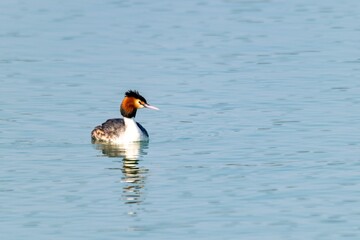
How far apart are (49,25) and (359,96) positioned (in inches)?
632

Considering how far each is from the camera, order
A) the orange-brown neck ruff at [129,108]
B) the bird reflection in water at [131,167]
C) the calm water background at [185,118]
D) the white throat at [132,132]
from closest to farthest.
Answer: the calm water background at [185,118]
the bird reflection in water at [131,167]
the white throat at [132,132]
the orange-brown neck ruff at [129,108]

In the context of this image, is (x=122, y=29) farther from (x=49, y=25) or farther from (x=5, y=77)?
(x=5, y=77)

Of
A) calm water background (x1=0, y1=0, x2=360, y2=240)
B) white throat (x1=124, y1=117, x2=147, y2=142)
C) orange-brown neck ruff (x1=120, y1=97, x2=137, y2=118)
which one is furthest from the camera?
orange-brown neck ruff (x1=120, y1=97, x2=137, y2=118)

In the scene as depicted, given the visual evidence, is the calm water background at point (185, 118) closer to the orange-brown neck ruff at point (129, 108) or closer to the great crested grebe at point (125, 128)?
the great crested grebe at point (125, 128)

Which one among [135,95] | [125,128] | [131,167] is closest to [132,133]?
[125,128]

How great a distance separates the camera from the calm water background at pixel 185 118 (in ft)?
75.5

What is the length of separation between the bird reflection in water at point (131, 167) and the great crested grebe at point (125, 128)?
0.15 metres

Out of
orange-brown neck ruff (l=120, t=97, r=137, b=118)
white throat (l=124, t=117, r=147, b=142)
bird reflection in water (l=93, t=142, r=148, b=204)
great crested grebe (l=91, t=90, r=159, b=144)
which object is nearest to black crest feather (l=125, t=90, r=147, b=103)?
great crested grebe (l=91, t=90, r=159, b=144)

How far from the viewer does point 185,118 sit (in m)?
32.4

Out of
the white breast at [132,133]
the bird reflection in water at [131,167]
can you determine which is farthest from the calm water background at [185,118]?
the white breast at [132,133]

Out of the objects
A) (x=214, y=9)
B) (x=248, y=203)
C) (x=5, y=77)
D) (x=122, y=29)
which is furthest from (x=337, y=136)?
(x=214, y=9)

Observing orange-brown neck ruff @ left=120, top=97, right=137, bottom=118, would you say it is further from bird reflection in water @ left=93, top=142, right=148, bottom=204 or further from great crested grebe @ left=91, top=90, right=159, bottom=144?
bird reflection in water @ left=93, top=142, right=148, bottom=204

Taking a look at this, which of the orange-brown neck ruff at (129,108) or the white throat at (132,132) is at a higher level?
the orange-brown neck ruff at (129,108)

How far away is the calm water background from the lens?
23016 mm
